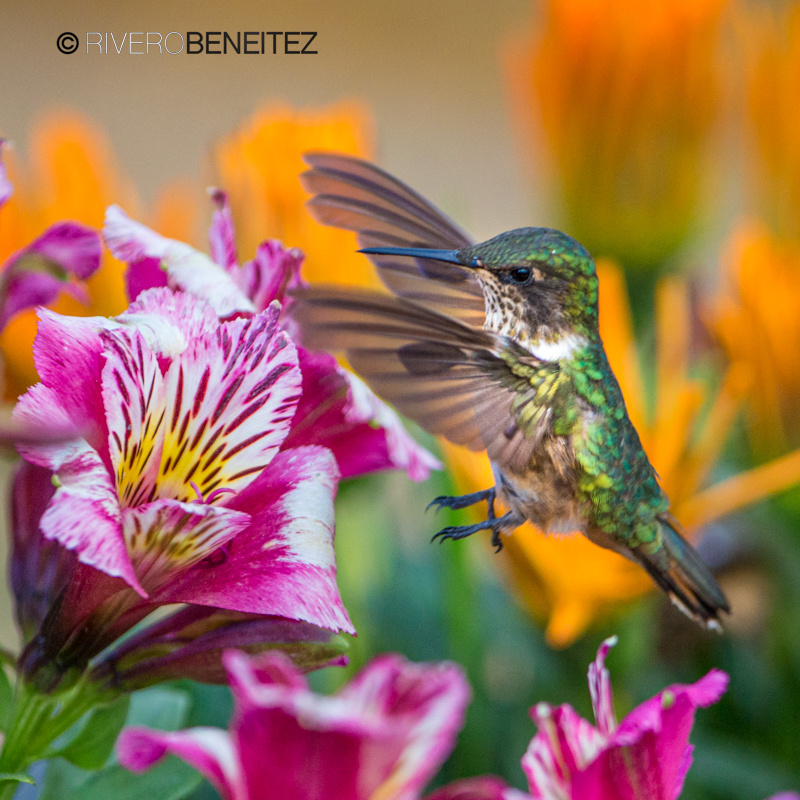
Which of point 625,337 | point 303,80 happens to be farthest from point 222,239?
point 303,80

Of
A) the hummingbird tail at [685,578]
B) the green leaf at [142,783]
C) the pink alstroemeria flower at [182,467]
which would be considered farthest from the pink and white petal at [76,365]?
the hummingbird tail at [685,578]

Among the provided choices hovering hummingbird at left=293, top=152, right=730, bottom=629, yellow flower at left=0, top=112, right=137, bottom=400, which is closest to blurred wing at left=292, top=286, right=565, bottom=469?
hovering hummingbird at left=293, top=152, right=730, bottom=629

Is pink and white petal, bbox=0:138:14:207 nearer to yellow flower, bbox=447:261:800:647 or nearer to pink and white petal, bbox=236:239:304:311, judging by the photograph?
pink and white petal, bbox=236:239:304:311

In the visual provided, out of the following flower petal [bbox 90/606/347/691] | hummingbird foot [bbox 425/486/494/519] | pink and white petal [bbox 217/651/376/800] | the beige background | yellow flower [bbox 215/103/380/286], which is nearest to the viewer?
pink and white petal [bbox 217/651/376/800]

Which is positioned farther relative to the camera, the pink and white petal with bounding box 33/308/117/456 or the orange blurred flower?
the orange blurred flower

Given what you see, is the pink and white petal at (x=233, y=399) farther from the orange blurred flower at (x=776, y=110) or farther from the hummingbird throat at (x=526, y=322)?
the orange blurred flower at (x=776, y=110)

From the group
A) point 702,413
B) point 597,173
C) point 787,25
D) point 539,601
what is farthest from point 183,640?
point 787,25
